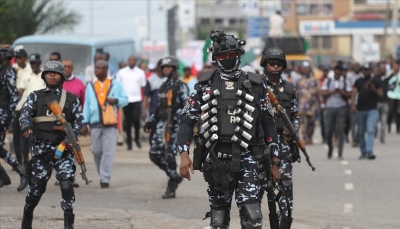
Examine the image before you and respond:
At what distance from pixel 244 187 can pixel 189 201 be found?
17.7 feet

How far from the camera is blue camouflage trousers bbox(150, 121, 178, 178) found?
14461 mm

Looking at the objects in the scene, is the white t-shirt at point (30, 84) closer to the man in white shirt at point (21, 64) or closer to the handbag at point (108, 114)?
the man in white shirt at point (21, 64)

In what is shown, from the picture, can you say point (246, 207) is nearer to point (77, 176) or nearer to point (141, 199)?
point (141, 199)

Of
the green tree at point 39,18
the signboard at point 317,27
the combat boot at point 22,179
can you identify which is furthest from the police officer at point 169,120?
the signboard at point 317,27

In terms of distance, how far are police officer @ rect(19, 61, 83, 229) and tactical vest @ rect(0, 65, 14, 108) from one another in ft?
13.3

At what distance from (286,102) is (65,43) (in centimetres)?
1301

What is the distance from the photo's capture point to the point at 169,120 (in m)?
14.4

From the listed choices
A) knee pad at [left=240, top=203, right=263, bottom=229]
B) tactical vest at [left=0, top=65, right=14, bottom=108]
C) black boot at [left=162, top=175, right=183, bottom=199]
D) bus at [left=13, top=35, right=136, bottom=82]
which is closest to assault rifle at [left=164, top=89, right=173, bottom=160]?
black boot at [left=162, top=175, right=183, bottom=199]

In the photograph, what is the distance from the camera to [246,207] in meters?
8.68

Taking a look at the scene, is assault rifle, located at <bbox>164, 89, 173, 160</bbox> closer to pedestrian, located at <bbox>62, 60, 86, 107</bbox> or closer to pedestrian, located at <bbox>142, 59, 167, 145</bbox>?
pedestrian, located at <bbox>62, 60, 86, 107</bbox>

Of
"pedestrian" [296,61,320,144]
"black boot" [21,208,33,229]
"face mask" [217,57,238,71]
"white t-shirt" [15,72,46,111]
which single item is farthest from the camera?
"pedestrian" [296,61,320,144]

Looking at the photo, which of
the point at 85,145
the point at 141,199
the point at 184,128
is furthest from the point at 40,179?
the point at 85,145

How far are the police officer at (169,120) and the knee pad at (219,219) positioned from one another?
18.3ft

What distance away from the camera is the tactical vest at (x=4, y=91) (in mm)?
14977
